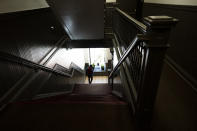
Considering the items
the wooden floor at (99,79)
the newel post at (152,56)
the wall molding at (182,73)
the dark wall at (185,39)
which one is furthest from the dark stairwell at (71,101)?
the wooden floor at (99,79)

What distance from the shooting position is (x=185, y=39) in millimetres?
2385

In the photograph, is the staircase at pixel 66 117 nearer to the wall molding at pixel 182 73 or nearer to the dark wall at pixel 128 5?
the wall molding at pixel 182 73

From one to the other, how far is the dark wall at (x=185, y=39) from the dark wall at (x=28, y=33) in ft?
9.90

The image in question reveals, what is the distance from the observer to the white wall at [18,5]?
2.07 meters

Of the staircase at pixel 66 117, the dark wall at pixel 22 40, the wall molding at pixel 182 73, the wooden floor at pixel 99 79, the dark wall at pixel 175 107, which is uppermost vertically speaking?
the dark wall at pixel 22 40

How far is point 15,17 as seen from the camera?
2326mm

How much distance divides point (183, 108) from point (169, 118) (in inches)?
14.6

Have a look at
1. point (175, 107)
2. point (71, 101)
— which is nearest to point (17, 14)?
point (71, 101)

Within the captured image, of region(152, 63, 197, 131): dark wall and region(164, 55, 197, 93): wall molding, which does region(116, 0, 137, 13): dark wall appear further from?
region(152, 63, 197, 131): dark wall

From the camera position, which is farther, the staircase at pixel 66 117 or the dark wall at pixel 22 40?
the dark wall at pixel 22 40

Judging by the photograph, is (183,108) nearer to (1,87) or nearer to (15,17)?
(1,87)

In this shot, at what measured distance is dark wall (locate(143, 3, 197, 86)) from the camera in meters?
2.14

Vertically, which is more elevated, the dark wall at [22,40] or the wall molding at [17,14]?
the wall molding at [17,14]

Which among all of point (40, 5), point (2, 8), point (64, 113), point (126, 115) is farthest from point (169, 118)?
point (40, 5)
